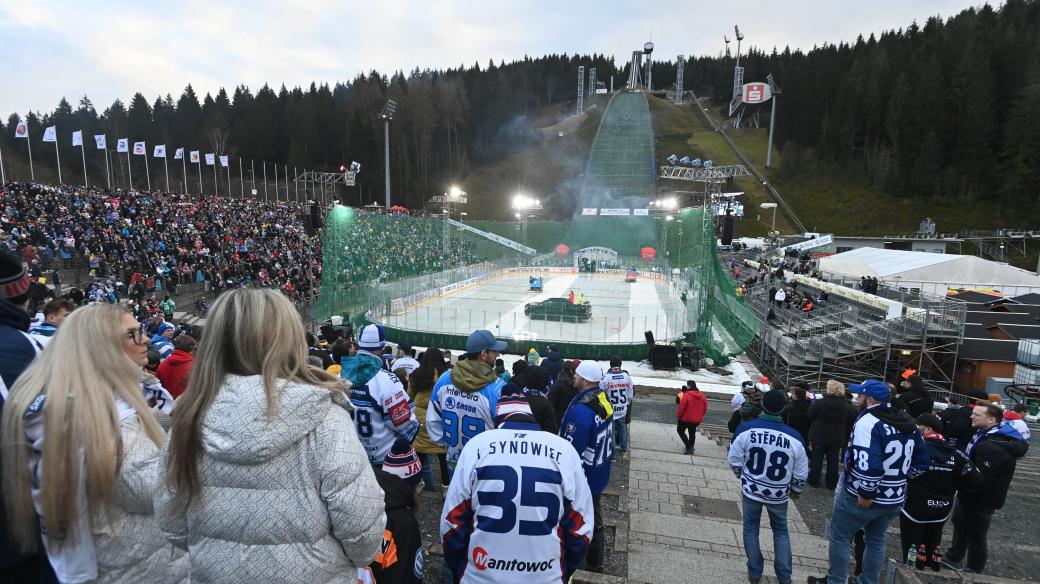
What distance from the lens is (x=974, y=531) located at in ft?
16.1

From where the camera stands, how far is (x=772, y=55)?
108562 mm

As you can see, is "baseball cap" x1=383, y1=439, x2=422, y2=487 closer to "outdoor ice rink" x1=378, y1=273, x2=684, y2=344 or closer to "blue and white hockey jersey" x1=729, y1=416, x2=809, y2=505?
"blue and white hockey jersey" x1=729, y1=416, x2=809, y2=505

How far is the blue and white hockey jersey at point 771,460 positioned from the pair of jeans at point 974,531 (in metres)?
1.92

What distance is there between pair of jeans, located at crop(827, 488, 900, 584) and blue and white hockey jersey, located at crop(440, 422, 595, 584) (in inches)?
120

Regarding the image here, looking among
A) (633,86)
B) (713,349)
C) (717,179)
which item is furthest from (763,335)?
(633,86)

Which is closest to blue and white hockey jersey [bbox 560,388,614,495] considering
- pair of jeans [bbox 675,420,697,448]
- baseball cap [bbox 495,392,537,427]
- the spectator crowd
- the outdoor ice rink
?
baseball cap [bbox 495,392,537,427]

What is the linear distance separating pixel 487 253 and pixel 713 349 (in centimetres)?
2098

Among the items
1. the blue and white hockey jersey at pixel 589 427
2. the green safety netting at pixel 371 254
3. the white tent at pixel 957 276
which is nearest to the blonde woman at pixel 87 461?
the blue and white hockey jersey at pixel 589 427

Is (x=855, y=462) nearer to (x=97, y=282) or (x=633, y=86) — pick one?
(x=97, y=282)

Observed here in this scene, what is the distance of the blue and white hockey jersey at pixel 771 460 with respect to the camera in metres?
4.34

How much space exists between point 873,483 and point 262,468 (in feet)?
14.8

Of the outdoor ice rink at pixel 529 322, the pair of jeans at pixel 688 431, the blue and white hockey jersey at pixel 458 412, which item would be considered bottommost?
the outdoor ice rink at pixel 529 322

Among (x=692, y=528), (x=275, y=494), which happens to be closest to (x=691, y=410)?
(x=692, y=528)

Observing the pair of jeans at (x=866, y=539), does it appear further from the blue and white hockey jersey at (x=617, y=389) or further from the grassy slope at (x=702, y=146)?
the grassy slope at (x=702, y=146)
